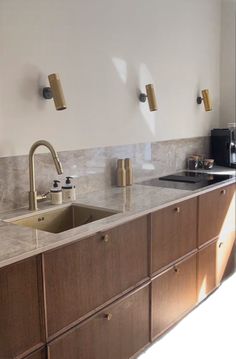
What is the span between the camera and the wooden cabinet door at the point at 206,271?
2844 mm

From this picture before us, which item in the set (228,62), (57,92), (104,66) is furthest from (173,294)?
(228,62)

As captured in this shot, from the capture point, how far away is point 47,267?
1651mm

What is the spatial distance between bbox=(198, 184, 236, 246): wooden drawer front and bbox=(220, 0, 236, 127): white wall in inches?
47.4

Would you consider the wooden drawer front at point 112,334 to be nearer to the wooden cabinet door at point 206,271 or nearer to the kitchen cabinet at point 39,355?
the kitchen cabinet at point 39,355

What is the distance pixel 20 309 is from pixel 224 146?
112 inches

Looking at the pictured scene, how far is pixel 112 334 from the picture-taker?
2037mm

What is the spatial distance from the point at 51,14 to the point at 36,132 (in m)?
0.71

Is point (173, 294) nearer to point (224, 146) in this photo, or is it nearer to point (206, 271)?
point (206, 271)

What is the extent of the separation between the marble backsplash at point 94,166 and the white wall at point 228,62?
403 mm

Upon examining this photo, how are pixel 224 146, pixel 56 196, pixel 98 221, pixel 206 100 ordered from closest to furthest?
1. pixel 98 221
2. pixel 56 196
3. pixel 206 100
4. pixel 224 146

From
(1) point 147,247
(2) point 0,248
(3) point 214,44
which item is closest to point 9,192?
(2) point 0,248

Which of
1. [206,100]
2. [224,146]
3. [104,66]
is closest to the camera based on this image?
[104,66]

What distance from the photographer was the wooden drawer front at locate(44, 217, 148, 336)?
170cm

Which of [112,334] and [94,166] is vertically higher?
[94,166]
